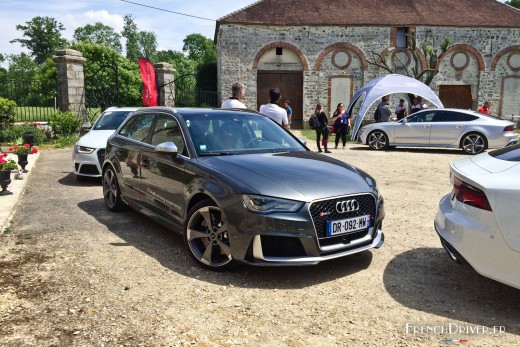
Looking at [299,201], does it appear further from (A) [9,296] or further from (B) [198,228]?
(A) [9,296]

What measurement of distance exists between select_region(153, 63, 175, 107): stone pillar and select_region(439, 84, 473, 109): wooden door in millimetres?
16519

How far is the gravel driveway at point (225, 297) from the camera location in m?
3.12

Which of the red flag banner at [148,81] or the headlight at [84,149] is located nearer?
the headlight at [84,149]

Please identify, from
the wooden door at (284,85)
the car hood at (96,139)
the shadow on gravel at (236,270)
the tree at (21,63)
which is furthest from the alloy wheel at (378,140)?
the tree at (21,63)

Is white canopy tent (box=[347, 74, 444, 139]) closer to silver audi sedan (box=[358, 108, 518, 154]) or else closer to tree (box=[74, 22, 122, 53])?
silver audi sedan (box=[358, 108, 518, 154])

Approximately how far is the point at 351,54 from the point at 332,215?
24137mm

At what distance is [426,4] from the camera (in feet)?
91.1

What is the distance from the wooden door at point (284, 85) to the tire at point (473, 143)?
13.3m

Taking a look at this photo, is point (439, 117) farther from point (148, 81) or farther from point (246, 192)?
point (148, 81)

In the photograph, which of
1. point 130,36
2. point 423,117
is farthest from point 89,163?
point 130,36

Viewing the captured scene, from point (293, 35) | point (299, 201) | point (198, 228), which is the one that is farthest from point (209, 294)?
point (293, 35)

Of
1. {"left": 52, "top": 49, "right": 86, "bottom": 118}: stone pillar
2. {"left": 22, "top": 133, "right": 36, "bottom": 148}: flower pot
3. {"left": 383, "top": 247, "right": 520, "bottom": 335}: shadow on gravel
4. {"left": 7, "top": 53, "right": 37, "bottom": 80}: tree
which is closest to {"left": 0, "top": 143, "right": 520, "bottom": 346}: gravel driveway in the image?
{"left": 383, "top": 247, "right": 520, "bottom": 335}: shadow on gravel

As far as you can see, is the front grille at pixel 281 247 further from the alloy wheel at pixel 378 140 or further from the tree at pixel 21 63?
the tree at pixel 21 63

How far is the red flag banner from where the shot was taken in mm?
20578
